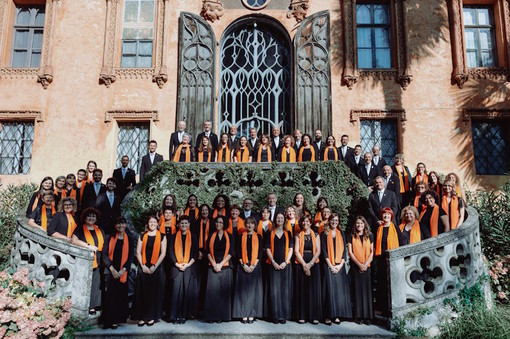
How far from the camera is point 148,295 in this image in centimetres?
685

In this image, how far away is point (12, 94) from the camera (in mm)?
14180

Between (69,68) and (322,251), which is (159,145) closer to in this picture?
(69,68)

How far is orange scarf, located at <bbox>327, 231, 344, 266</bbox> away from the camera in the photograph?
7.10m

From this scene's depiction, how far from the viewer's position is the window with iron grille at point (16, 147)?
14.0m

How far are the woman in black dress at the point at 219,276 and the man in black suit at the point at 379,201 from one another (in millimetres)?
2840

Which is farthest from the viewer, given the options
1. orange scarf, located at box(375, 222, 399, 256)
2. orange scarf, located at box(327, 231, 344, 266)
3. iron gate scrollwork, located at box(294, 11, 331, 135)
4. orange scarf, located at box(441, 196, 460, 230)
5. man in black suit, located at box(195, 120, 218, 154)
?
iron gate scrollwork, located at box(294, 11, 331, 135)

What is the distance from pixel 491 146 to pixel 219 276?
1065 cm

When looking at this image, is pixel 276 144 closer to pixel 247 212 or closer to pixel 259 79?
pixel 247 212

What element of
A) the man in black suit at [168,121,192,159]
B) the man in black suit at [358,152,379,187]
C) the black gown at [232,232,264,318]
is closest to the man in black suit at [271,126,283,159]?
the man in black suit at [358,152,379,187]

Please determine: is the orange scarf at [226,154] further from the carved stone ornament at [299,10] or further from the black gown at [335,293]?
the carved stone ornament at [299,10]

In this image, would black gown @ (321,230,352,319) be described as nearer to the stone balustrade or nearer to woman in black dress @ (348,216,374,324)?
woman in black dress @ (348,216,374,324)

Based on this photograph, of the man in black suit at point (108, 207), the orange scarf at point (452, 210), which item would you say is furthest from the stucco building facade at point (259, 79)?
the orange scarf at point (452, 210)

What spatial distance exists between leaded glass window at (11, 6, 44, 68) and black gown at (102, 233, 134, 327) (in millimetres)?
10186

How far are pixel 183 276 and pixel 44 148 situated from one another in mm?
8888
